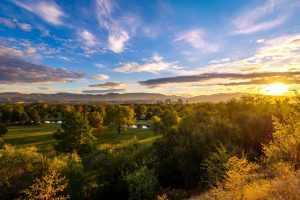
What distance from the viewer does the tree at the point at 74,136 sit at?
62.4m

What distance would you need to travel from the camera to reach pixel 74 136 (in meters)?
62.9

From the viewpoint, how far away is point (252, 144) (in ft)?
156

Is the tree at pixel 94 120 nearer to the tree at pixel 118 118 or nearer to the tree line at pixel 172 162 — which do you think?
the tree at pixel 118 118

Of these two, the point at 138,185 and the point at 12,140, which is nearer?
the point at 138,185

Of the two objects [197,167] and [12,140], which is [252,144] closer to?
[197,167]

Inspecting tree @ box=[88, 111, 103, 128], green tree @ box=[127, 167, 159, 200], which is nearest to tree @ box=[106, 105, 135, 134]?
tree @ box=[88, 111, 103, 128]

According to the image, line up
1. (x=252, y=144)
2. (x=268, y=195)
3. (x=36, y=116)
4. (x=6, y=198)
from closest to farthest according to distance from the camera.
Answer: (x=268, y=195) < (x=6, y=198) < (x=252, y=144) < (x=36, y=116)

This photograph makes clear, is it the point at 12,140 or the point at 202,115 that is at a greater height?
the point at 202,115

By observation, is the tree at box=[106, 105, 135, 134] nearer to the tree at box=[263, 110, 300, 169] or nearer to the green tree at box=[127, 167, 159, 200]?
the green tree at box=[127, 167, 159, 200]

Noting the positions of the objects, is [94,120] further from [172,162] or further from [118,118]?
[172,162]

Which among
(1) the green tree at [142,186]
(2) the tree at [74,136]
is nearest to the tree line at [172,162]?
(1) the green tree at [142,186]

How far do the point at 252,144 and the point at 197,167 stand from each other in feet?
46.5

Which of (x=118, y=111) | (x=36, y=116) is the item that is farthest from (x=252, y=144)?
(x=36, y=116)

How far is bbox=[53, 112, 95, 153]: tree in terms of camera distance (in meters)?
62.4
